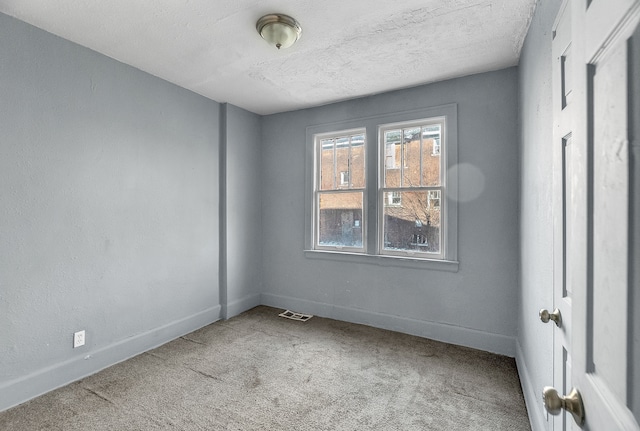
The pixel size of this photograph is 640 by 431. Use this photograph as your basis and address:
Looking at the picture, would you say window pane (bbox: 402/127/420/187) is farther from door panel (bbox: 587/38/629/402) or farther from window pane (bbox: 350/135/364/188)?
door panel (bbox: 587/38/629/402)

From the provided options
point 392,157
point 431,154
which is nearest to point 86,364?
point 392,157

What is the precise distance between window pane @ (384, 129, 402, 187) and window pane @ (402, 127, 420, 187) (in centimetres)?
7

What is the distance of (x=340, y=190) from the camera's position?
388cm

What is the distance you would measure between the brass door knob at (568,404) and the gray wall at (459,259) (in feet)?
7.85

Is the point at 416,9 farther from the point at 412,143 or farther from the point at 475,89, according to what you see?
the point at 412,143

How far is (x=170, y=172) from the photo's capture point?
323 cm

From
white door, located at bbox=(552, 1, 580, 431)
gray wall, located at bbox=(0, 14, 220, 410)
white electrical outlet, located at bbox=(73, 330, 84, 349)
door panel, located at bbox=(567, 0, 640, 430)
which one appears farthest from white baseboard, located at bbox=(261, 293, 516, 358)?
door panel, located at bbox=(567, 0, 640, 430)

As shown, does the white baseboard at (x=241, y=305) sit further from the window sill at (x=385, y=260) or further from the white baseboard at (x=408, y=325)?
the window sill at (x=385, y=260)

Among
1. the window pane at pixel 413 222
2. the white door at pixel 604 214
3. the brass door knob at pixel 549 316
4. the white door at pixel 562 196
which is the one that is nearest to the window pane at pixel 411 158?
the window pane at pixel 413 222

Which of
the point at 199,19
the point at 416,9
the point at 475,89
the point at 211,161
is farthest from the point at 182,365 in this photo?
the point at 475,89

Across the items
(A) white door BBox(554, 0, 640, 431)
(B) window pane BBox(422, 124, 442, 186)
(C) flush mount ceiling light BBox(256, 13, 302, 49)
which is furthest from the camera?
(B) window pane BBox(422, 124, 442, 186)

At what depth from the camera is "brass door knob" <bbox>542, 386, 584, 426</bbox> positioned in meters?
0.73

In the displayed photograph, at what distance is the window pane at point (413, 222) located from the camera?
131 inches

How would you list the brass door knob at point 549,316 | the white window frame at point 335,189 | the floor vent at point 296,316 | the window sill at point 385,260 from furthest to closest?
the floor vent at point 296,316 → the white window frame at point 335,189 → the window sill at point 385,260 → the brass door knob at point 549,316
